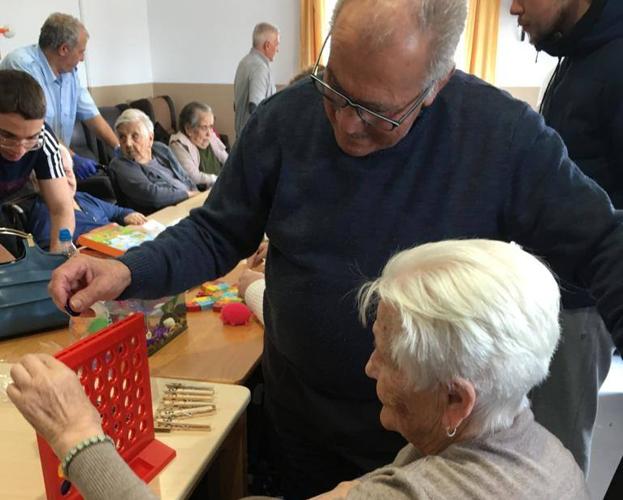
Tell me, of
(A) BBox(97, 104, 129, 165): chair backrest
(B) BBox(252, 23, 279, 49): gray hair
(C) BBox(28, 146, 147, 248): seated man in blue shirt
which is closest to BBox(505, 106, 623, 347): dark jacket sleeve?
(C) BBox(28, 146, 147, 248): seated man in blue shirt

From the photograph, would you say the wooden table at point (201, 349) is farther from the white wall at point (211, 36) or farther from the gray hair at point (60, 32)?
the white wall at point (211, 36)

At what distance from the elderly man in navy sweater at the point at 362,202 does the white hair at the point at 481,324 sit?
0.75 feet

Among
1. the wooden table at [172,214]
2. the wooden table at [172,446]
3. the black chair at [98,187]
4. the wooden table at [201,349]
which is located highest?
the wooden table at [172,446]

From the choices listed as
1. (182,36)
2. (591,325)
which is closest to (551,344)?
(591,325)

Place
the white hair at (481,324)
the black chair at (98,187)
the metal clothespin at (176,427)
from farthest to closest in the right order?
1. the black chair at (98,187)
2. the metal clothespin at (176,427)
3. the white hair at (481,324)

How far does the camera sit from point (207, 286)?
1992 millimetres

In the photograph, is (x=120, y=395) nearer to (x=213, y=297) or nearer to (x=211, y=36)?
(x=213, y=297)

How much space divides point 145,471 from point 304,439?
0.42 meters

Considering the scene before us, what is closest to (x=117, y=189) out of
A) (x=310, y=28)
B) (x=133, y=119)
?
(x=133, y=119)

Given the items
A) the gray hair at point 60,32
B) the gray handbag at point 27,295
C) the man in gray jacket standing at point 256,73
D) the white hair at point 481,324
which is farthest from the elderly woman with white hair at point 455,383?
the man in gray jacket standing at point 256,73

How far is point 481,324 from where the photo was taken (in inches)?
32.2

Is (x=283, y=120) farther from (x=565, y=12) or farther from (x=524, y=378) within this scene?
(x=565, y=12)

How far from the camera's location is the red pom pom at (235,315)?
5.79 ft

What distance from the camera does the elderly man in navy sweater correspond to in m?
1.01
